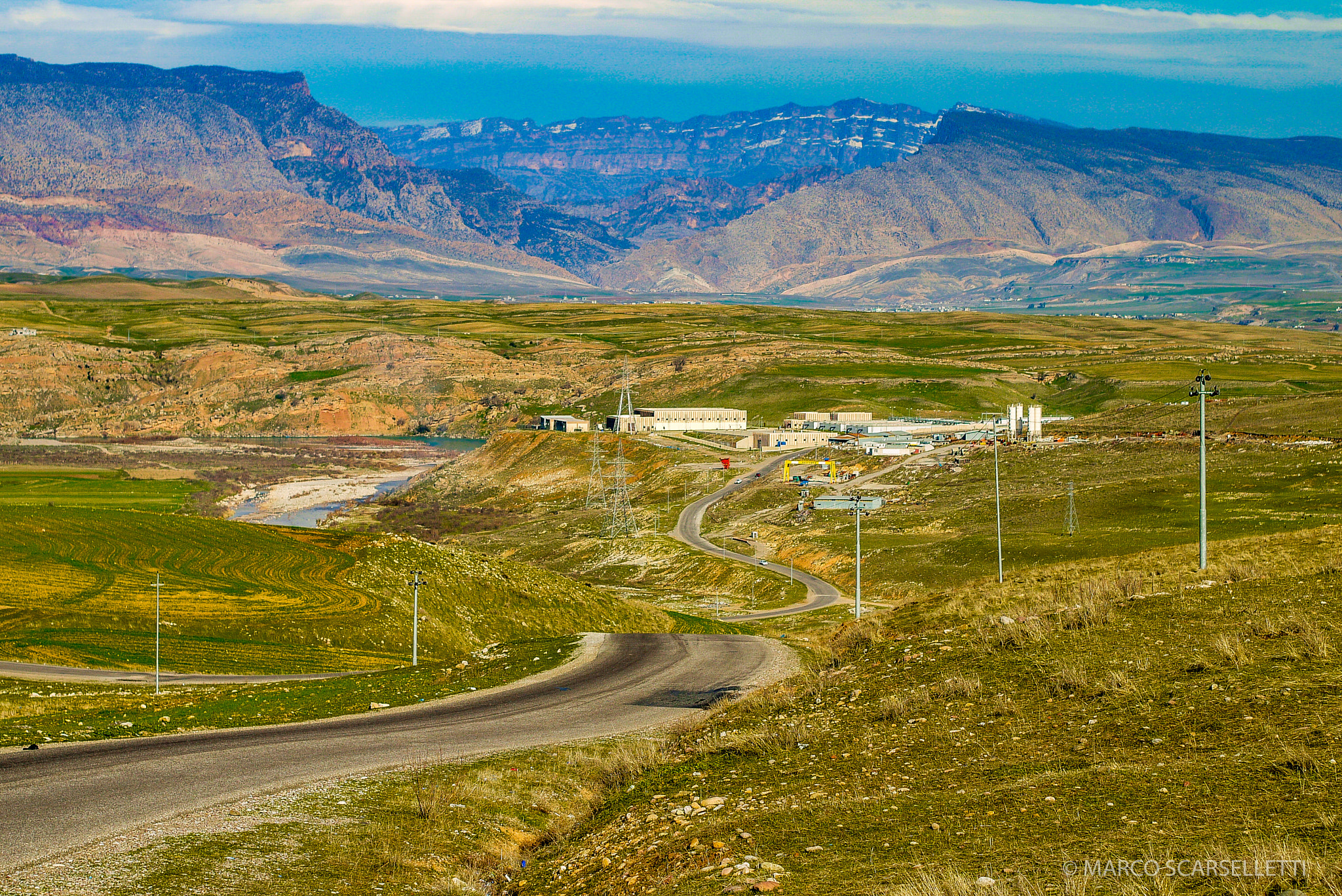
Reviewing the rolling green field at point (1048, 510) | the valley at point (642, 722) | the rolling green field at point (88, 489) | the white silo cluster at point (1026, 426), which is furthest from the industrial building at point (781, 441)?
the valley at point (642, 722)

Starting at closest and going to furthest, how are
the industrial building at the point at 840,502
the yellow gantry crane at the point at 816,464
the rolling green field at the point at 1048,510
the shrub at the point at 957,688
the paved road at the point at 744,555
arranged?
the shrub at the point at 957,688 → the rolling green field at the point at 1048,510 → the paved road at the point at 744,555 → the industrial building at the point at 840,502 → the yellow gantry crane at the point at 816,464

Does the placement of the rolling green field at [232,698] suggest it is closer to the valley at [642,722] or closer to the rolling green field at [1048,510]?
the valley at [642,722]

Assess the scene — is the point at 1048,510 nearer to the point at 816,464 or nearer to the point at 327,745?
the point at 816,464

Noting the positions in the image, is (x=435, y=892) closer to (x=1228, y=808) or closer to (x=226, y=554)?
(x=1228, y=808)

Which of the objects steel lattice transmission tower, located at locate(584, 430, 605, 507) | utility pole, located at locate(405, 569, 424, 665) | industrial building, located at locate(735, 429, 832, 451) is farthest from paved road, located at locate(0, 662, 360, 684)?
industrial building, located at locate(735, 429, 832, 451)

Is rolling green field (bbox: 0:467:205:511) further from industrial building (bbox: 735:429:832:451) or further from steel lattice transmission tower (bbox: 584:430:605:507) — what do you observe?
industrial building (bbox: 735:429:832:451)

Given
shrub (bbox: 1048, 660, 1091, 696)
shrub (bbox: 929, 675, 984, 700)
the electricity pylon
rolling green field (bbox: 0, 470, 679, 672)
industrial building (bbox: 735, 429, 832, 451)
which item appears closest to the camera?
shrub (bbox: 1048, 660, 1091, 696)

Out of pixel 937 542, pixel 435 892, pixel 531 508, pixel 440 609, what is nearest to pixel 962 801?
pixel 435 892
